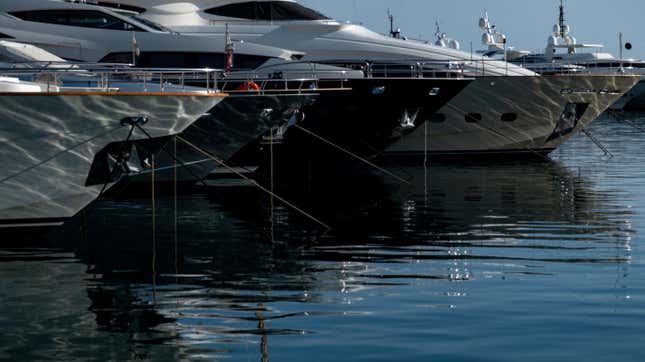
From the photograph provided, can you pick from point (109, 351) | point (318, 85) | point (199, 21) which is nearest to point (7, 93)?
point (109, 351)

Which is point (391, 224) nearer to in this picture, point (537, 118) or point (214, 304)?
point (214, 304)

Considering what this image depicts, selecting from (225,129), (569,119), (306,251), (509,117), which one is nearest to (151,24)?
(509,117)

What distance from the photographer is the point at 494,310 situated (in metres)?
11.6

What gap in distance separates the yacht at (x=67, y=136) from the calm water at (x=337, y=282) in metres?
0.68

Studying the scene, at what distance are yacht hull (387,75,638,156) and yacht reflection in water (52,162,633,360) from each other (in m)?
6.90

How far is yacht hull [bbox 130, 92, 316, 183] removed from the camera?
22.5 metres

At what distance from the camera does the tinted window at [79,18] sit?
32.5 meters

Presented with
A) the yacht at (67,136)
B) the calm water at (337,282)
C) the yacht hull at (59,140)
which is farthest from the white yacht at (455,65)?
the yacht hull at (59,140)

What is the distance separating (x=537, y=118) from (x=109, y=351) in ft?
84.6

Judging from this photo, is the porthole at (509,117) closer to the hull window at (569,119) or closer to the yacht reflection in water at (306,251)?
the hull window at (569,119)

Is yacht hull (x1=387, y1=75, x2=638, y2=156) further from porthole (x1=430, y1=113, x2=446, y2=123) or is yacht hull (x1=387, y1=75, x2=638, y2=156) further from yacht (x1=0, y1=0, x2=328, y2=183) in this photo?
yacht (x1=0, y1=0, x2=328, y2=183)

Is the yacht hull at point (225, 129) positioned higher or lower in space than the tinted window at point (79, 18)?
lower

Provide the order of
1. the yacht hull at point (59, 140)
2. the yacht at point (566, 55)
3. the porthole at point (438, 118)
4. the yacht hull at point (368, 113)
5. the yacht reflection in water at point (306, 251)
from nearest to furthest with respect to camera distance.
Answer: the yacht reflection in water at point (306, 251) → the yacht hull at point (59, 140) → the yacht hull at point (368, 113) → the porthole at point (438, 118) → the yacht at point (566, 55)

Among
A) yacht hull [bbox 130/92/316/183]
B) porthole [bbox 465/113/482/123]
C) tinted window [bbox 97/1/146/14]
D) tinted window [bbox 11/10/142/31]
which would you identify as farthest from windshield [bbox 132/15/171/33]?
yacht hull [bbox 130/92/316/183]
